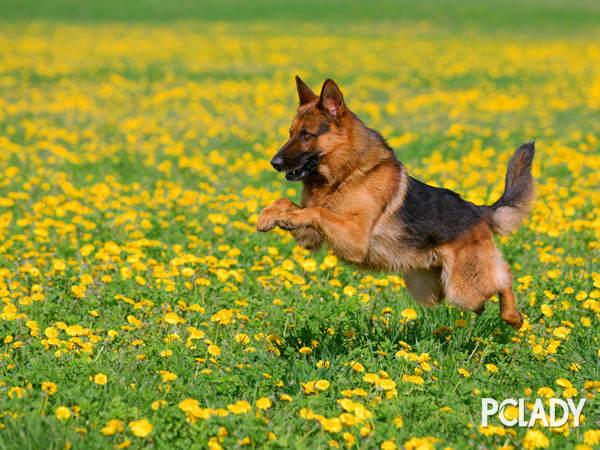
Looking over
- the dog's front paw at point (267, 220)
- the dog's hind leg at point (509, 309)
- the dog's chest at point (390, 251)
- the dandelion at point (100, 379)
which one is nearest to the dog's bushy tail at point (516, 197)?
the dog's hind leg at point (509, 309)

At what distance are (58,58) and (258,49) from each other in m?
8.04

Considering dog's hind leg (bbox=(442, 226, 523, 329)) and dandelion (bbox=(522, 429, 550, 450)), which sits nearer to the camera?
dandelion (bbox=(522, 429, 550, 450))

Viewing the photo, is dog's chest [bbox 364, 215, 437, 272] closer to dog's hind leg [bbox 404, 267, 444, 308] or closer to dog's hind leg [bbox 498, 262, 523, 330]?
dog's hind leg [bbox 404, 267, 444, 308]

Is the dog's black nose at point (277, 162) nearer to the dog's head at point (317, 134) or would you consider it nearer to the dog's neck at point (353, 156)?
the dog's head at point (317, 134)

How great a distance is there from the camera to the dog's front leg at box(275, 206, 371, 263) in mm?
4005

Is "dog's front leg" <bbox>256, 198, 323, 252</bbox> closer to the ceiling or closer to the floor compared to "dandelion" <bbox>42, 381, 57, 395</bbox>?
closer to the ceiling

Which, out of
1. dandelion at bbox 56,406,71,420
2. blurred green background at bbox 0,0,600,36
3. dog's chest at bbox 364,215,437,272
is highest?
blurred green background at bbox 0,0,600,36

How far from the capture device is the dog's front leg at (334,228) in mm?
4005

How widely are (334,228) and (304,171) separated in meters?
0.49

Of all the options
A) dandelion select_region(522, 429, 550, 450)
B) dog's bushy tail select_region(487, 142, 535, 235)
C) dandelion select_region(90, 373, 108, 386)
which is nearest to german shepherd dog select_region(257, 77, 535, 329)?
dog's bushy tail select_region(487, 142, 535, 235)

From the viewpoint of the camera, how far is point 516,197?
16.8 ft

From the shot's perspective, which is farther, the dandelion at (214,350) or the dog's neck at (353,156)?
the dog's neck at (353,156)

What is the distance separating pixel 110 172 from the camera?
9438 millimetres

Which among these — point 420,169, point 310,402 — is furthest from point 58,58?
point 310,402
